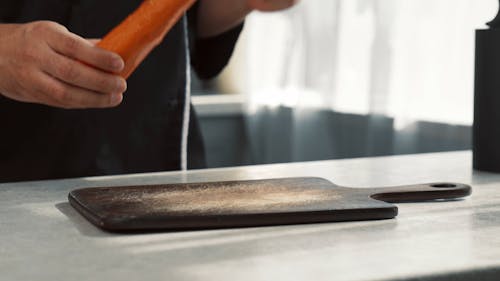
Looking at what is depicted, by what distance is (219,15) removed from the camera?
1565 millimetres

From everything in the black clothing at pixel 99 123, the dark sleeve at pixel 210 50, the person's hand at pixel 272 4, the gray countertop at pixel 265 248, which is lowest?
the gray countertop at pixel 265 248

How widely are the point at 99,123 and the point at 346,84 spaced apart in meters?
1.45

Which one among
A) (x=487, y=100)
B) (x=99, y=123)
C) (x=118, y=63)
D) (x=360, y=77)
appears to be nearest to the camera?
(x=118, y=63)

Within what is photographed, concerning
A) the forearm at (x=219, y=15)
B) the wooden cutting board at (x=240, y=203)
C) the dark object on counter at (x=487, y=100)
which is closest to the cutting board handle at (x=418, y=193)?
the wooden cutting board at (x=240, y=203)

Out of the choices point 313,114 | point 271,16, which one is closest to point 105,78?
point 313,114

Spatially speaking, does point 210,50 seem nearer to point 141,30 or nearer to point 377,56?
point 141,30

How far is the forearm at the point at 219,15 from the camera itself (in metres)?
1.53

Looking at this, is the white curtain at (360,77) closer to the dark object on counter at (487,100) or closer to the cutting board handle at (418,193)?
the dark object on counter at (487,100)

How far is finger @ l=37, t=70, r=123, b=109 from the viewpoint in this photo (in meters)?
1.04

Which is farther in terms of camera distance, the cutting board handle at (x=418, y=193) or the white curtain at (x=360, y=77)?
the white curtain at (x=360, y=77)

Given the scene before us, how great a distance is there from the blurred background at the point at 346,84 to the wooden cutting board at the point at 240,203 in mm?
1358

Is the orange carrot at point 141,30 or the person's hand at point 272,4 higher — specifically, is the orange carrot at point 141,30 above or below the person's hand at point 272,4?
below

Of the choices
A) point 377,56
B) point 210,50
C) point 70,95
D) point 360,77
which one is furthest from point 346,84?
point 70,95

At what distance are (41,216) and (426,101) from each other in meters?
1.74
